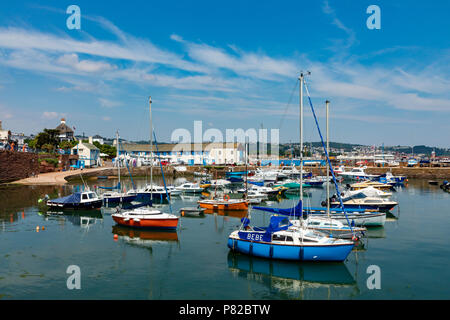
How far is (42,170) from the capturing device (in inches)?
3253

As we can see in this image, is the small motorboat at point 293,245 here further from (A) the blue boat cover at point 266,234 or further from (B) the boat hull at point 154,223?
(B) the boat hull at point 154,223

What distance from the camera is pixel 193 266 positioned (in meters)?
22.1

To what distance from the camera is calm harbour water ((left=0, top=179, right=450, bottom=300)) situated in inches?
723

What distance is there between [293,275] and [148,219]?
1488 cm

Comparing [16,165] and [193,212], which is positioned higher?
[16,165]

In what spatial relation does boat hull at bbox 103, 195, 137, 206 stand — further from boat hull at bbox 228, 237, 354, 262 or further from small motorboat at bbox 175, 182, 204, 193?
boat hull at bbox 228, 237, 354, 262

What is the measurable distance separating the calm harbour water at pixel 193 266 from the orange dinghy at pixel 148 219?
0.79 m

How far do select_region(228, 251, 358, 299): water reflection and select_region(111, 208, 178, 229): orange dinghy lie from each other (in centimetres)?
856

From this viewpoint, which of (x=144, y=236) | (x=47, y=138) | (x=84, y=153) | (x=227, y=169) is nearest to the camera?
(x=144, y=236)

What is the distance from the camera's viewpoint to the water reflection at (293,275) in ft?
63.0

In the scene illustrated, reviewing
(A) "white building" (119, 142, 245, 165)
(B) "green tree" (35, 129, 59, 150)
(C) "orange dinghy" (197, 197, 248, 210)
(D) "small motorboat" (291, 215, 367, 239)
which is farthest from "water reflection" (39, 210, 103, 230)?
(A) "white building" (119, 142, 245, 165)

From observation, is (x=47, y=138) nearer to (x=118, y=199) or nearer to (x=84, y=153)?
(x=84, y=153)

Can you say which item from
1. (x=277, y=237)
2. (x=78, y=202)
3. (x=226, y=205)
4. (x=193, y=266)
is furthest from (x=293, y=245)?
(x=78, y=202)
